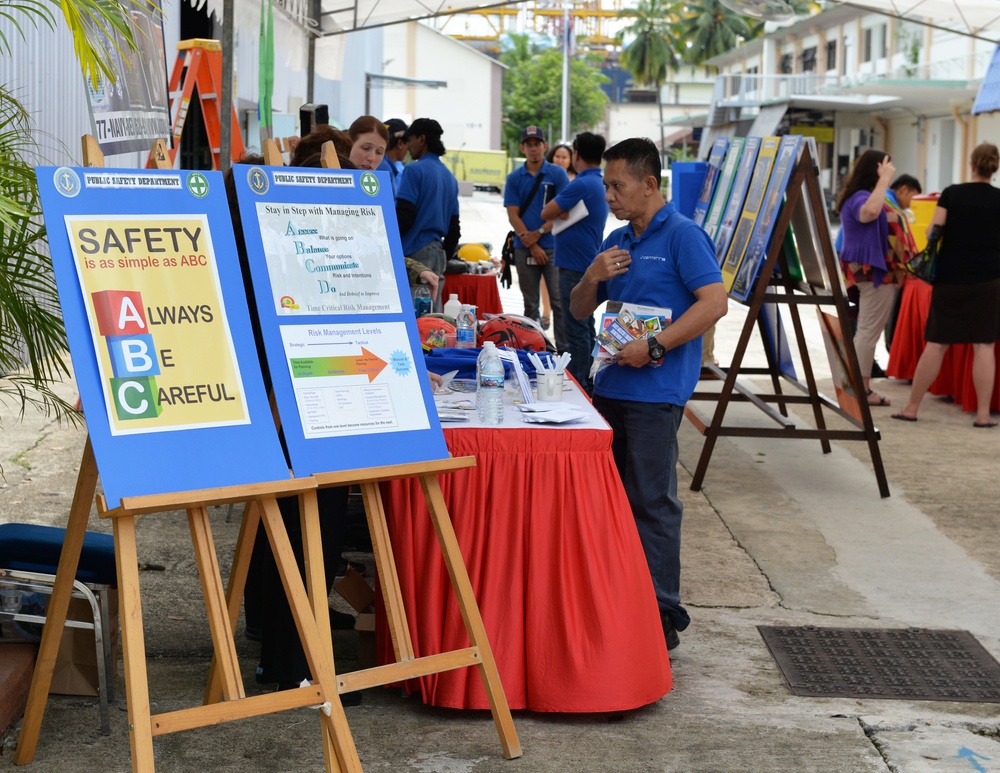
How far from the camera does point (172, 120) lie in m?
7.79

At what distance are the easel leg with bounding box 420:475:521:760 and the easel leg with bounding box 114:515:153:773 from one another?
822mm

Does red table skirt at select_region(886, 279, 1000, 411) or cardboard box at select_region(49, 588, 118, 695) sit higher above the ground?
red table skirt at select_region(886, 279, 1000, 411)

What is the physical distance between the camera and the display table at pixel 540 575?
3541 mm

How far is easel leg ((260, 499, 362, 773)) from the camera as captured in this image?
292 centimetres

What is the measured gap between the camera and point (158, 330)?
2900 millimetres

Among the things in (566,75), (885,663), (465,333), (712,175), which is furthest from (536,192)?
(566,75)

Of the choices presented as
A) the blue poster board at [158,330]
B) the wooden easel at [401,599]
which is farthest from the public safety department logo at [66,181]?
the wooden easel at [401,599]

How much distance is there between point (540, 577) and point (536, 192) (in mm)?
7108

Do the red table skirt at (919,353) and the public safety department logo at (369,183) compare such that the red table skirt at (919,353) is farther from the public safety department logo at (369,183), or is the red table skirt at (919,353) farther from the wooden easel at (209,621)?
the wooden easel at (209,621)

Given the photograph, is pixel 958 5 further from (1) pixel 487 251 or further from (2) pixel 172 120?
(2) pixel 172 120

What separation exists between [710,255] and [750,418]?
15.7ft

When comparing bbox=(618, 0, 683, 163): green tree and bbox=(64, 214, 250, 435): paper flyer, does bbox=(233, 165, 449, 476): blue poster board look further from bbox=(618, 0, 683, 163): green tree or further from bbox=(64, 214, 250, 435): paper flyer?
bbox=(618, 0, 683, 163): green tree

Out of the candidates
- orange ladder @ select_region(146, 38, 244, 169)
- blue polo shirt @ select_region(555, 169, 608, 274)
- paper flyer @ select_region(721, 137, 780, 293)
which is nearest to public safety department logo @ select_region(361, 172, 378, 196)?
paper flyer @ select_region(721, 137, 780, 293)

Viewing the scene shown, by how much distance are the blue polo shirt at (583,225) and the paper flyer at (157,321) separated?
5925 mm
